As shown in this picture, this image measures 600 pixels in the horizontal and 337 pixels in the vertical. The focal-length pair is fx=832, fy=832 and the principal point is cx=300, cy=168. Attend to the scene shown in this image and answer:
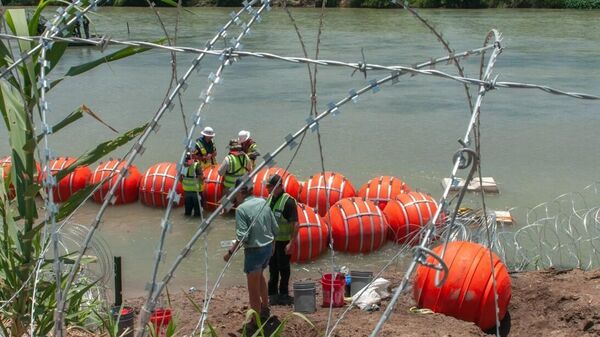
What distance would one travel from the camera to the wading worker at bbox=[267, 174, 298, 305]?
833cm

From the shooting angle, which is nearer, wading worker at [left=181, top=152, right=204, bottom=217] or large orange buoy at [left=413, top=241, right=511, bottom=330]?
large orange buoy at [left=413, top=241, right=511, bottom=330]

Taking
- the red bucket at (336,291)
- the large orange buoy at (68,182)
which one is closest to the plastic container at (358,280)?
the red bucket at (336,291)

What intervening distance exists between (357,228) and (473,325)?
3.35m

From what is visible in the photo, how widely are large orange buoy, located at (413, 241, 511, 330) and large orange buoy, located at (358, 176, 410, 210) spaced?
3.81 metres

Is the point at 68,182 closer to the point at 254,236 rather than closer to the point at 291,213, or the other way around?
the point at 291,213

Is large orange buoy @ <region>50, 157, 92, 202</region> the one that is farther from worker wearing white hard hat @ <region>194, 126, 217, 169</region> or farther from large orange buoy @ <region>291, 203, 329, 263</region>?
large orange buoy @ <region>291, 203, 329, 263</region>

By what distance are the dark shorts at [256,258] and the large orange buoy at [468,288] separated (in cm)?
150

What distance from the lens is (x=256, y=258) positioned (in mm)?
7500

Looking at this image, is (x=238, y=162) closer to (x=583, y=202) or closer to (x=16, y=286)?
(x=583, y=202)

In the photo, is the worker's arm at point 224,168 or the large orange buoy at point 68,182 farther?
the large orange buoy at point 68,182

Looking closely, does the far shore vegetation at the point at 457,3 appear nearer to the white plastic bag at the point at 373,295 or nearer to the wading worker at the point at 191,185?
the wading worker at the point at 191,185

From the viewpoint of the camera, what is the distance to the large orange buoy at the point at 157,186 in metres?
12.7

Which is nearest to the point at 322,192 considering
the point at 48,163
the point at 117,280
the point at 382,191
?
the point at 382,191

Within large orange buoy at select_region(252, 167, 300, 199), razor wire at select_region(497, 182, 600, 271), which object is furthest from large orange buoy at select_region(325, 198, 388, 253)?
razor wire at select_region(497, 182, 600, 271)
